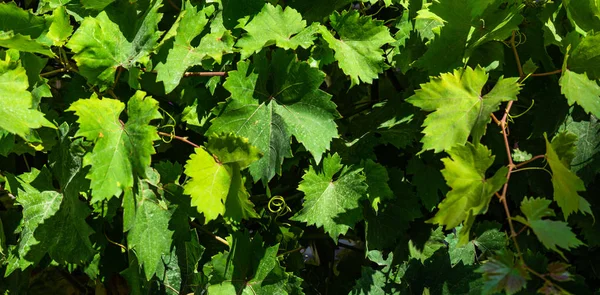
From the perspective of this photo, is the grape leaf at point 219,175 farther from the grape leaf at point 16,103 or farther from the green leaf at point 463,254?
the green leaf at point 463,254

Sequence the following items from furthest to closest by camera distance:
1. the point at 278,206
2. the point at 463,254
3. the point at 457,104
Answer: the point at 278,206
the point at 463,254
the point at 457,104

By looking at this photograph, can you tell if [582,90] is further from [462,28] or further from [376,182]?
[376,182]

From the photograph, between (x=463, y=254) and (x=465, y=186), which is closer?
(x=465, y=186)

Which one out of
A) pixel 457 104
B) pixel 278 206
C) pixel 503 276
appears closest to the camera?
pixel 503 276

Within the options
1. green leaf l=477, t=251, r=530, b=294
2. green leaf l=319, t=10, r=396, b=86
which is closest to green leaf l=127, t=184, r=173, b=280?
green leaf l=319, t=10, r=396, b=86

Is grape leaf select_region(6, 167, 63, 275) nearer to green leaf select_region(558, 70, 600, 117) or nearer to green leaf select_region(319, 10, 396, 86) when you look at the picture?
green leaf select_region(319, 10, 396, 86)

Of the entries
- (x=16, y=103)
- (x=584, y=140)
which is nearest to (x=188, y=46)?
(x=16, y=103)
